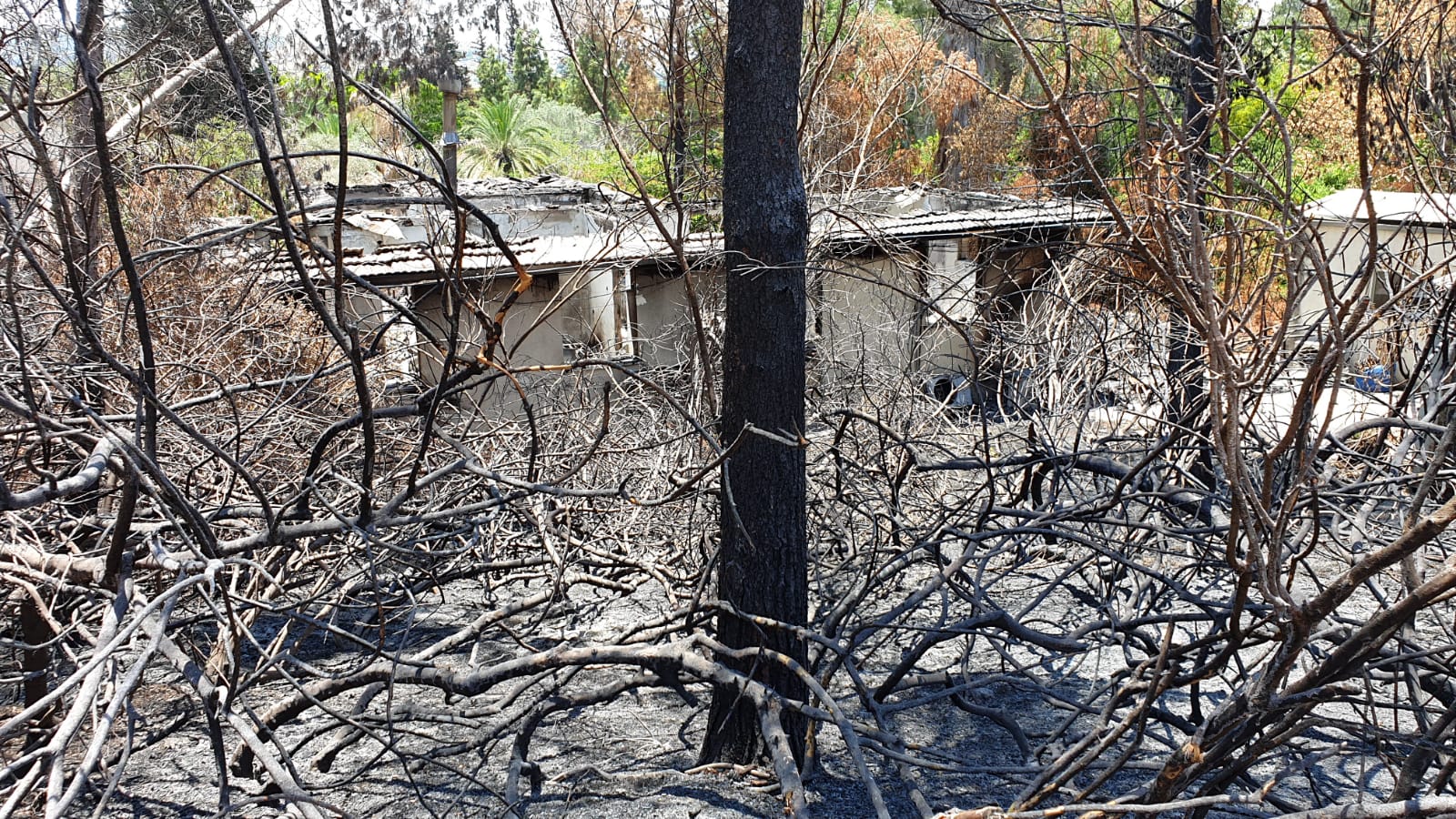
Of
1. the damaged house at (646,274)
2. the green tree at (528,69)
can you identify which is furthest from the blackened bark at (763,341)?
the green tree at (528,69)

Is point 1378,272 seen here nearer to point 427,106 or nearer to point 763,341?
point 763,341

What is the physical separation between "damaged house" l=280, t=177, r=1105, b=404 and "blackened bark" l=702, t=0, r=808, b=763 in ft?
2.07

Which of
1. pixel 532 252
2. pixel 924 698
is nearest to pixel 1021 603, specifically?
pixel 924 698

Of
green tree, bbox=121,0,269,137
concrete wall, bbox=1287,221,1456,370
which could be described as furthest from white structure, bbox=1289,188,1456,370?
green tree, bbox=121,0,269,137

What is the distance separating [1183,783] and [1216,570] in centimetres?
287

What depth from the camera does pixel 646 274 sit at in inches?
468

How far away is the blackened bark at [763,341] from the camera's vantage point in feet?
12.9

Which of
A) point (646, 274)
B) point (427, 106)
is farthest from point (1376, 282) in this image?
point (427, 106)

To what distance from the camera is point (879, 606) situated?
257 inches

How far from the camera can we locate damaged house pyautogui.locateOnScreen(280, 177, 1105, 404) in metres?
6.21

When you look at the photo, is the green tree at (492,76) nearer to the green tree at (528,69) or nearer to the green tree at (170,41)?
the green tree at (528,69)

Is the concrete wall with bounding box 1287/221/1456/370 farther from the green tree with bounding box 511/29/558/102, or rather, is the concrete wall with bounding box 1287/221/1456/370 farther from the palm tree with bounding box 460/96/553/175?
the green tree with bounding box 511/29/558/102

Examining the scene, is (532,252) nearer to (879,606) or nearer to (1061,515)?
(879,606)

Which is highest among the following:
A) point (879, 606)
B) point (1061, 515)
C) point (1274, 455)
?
point (1274, 455)
